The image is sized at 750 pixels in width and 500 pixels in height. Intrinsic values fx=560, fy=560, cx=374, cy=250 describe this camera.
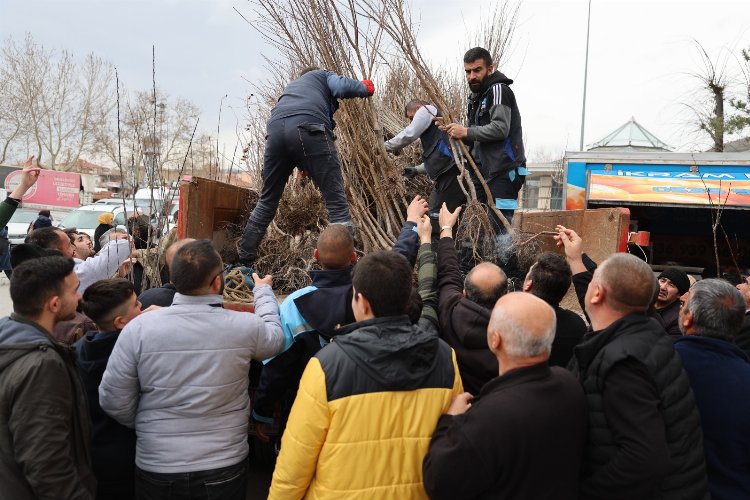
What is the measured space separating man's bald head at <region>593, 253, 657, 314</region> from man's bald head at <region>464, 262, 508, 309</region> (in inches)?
16.4

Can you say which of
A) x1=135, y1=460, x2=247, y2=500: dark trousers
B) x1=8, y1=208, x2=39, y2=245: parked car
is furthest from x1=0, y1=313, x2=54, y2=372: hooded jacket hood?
x1=8, y1=208, x2=39, y2=245: parked car

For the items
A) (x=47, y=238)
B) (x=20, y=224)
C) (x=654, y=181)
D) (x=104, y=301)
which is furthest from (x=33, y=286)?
(x=20, y=224)

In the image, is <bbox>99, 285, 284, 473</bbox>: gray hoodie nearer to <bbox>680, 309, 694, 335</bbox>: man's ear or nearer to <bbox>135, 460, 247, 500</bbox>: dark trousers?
<bbox>135, 460, 247, 500</bbox>: dark trousers

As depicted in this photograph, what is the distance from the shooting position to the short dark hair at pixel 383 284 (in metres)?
1.68

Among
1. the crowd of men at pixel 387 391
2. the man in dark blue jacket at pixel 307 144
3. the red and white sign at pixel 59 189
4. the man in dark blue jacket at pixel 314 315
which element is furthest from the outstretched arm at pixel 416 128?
the red and white sign at pixel 59 189

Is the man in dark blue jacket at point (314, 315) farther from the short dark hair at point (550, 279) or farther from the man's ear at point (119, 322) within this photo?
the short dark hair at point (550, 279)

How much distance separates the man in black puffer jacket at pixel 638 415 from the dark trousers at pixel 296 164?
197cm

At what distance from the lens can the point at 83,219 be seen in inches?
533

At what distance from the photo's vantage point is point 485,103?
11.6 feet

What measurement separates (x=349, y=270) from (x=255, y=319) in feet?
1.56

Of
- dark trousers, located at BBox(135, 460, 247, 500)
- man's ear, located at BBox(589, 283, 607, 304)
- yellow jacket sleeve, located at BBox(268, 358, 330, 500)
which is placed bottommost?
dark trousers, located at BBox(135, 460, 247, 500)

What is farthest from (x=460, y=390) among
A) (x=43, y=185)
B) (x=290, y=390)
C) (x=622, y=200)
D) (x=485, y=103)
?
(x=43, y=185)

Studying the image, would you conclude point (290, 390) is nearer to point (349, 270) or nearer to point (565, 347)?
point (349, 270)

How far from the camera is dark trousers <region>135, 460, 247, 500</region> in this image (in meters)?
1.86
